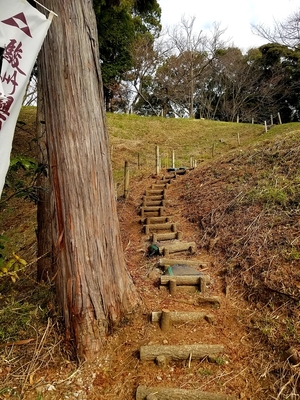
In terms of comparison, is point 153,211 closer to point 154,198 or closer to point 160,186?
point 154,198

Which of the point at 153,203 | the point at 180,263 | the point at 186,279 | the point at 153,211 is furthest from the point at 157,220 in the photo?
the point at 186,279

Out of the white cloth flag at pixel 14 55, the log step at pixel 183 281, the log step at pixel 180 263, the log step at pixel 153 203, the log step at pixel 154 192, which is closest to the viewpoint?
the white cloth flag at pixel 14 55

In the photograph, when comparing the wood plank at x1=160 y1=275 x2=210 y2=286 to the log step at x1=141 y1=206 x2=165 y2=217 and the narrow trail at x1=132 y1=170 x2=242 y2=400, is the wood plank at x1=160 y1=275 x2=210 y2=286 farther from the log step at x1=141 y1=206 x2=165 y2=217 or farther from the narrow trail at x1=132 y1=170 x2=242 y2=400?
the log step at x1=141 y1=206 x2=165 y2=217

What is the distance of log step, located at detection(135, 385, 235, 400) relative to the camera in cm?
200

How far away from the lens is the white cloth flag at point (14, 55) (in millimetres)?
1934

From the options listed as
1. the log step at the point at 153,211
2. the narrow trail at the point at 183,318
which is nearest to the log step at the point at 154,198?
the log step at the point at 153,211

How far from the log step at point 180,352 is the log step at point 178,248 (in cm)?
193

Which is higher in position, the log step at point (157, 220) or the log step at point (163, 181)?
the log step at point (163, 181)

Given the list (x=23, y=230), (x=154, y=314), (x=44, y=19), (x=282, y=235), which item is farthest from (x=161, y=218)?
(x=44, y=19)

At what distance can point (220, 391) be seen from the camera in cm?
206

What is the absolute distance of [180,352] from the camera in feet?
7.70

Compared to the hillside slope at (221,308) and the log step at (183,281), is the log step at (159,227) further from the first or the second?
the log step at (183,281)

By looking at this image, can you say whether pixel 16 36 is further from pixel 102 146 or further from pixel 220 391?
pixel 220 391

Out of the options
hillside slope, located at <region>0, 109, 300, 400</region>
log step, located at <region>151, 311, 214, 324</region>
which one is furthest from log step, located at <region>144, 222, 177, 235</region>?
log step, located at <region>151, 311, 214, 324</region>
